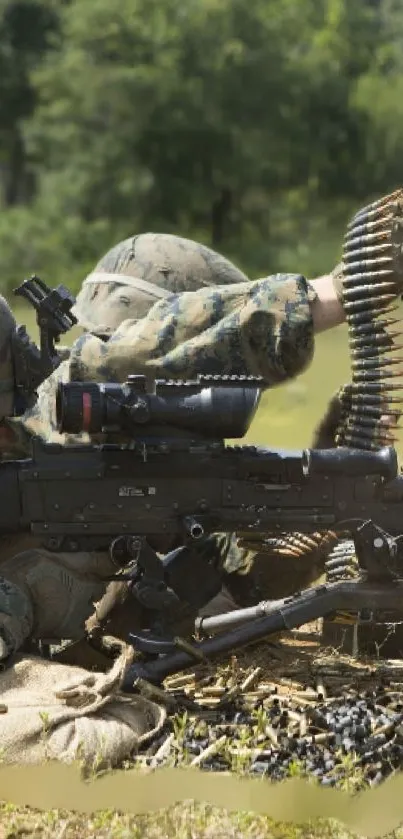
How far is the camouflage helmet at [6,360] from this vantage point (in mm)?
5516

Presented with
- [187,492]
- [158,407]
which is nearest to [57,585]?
[187,492]

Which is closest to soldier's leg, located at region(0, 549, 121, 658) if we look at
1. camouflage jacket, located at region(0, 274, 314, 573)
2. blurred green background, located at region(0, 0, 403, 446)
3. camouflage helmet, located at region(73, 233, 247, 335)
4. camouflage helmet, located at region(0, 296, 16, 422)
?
camouflage jacket, located at region(0, 274, 314, 573)

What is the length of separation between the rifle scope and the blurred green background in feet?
65.8

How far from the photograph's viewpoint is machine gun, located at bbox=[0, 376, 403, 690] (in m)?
4.73

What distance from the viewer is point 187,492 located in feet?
16.0

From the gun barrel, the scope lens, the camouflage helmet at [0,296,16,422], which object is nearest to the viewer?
the scope lens

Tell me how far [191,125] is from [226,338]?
25.1 metres

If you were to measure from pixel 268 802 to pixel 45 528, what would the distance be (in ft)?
4.74

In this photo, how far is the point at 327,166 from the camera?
28.1 meters

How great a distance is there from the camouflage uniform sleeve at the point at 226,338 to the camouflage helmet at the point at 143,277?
45 cm

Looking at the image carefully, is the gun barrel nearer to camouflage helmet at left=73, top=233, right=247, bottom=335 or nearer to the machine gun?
the machine gun

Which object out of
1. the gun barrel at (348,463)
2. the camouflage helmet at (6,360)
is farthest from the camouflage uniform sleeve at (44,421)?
the gun barrel at (348,463)

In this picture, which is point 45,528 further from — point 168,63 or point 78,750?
point 168,63

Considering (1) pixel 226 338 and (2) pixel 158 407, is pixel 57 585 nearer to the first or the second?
(2) pixel 158 407
